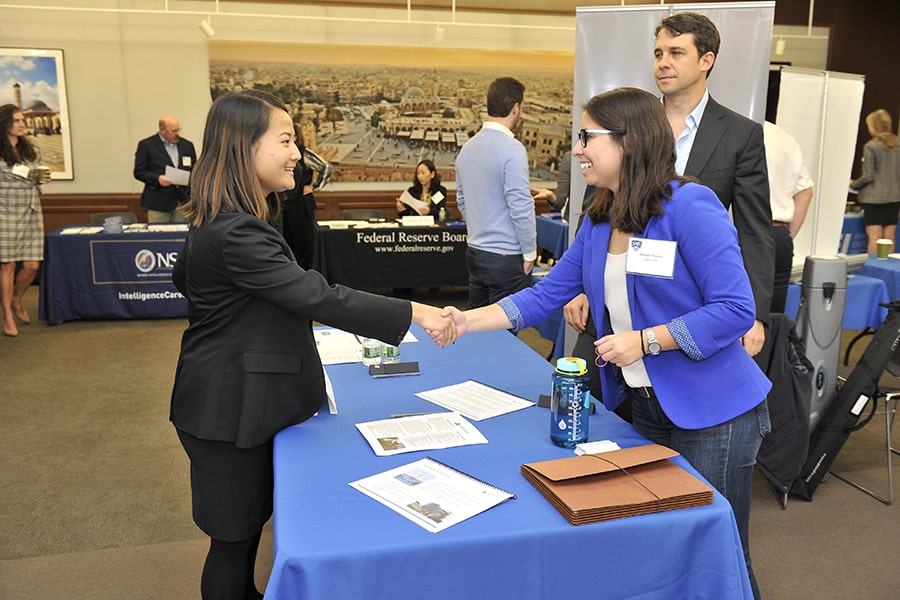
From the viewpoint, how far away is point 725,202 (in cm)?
233

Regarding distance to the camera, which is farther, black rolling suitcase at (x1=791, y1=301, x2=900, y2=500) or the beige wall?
the beige wall

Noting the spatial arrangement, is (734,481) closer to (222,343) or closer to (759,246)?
(759,246)

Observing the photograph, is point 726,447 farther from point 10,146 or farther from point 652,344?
point 10,146

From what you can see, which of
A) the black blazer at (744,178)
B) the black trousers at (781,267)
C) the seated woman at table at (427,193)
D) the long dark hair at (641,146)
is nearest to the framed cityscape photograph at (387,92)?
the seated woman at table at (427,193)

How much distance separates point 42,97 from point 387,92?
369 cm

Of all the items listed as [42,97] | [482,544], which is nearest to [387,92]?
[42,97]

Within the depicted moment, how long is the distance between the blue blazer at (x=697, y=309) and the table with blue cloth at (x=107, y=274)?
5.13 meters

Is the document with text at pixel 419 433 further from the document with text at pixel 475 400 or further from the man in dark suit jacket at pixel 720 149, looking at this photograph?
the man in dark suit jacket at pixel 720 149

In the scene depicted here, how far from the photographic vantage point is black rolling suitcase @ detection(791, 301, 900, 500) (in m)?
3.21

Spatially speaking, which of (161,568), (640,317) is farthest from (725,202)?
(161,568)

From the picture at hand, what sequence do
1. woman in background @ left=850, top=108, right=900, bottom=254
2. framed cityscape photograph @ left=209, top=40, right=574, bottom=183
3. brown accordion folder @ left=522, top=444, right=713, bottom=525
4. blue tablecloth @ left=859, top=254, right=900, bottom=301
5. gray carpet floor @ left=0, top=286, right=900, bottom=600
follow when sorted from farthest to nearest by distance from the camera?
1. framed cityscape photograph @ left=209, top=40, right=574, bottom=183
2. woman in background @ left=850, top=108, right=900, bottom=254
3. blue tablecloth @ left=859, top=254, right=900, bottom=301
4. gray carpet floor @ left=0, top=286, right=900, bottom=600
5. brown accordion folder @ left=522, top=444, right=713, bottom=525

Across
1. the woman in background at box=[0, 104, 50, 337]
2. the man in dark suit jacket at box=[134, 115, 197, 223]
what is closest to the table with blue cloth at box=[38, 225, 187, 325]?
the woman in background at box=[0, 104, 50, 337]

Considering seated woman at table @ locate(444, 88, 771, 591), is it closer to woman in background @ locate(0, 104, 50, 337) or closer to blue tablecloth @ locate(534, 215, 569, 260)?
blue tablecloth @ locate(534, 215, 569, 260)

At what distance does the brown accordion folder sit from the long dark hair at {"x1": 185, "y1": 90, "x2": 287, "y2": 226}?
0.85 m
